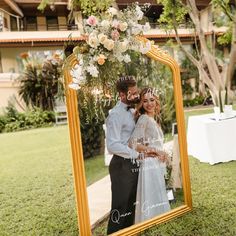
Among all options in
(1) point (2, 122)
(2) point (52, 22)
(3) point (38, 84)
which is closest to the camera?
(1) point (2, 122)

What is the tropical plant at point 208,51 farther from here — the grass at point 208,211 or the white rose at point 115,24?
the white rose at point 115,24

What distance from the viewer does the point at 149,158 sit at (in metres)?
2.43

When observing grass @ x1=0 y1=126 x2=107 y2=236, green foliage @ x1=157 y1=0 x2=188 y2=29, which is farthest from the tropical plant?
grass @ x1=0 y1=126 x2=107 y2=236

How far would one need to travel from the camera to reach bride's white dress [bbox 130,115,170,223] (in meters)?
2.38

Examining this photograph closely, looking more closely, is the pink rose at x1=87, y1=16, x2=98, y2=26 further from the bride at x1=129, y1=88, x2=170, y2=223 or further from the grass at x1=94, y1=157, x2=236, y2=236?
the grass at x1=94, y1=157, x2=236, y2=236

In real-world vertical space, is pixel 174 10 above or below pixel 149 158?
above

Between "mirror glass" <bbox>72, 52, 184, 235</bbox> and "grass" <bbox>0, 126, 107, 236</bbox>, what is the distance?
0.11 meters

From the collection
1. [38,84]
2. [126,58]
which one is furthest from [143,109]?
[38,84]

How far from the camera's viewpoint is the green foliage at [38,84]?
11047 millimetres

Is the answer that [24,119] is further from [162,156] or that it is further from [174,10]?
[162,156]

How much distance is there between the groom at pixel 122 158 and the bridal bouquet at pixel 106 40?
213 mm

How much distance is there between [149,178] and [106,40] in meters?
1.05

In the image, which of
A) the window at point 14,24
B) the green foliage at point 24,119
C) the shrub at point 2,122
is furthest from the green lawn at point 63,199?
the window at point 14,24

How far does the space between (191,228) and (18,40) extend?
42.7 ft
